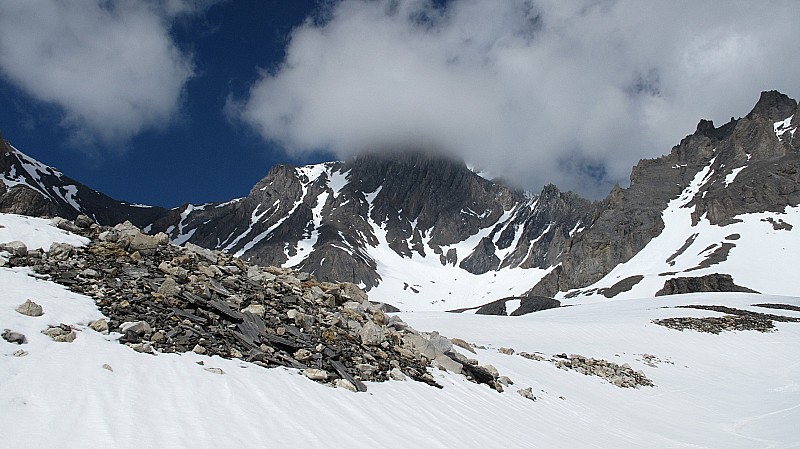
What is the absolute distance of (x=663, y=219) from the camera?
12750cm

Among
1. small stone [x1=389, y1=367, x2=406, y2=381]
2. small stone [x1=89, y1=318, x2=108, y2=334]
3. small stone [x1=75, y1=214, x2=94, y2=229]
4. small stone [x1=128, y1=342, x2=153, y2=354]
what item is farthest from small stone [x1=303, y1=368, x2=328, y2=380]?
small stone [x1=75, y1=214, x2=94, y2=229]

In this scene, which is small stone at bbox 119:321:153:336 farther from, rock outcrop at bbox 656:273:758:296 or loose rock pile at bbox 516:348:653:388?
rock outcrop at bbox 656:273:758:296

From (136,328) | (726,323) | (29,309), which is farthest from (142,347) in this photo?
(726,323)

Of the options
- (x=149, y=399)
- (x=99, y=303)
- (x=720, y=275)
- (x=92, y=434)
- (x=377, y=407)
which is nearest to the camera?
(x=92, y=434)

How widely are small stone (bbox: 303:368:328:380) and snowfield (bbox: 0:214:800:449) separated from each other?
0.16 meters

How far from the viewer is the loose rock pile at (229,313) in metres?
7.78

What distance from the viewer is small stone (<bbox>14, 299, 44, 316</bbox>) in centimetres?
678

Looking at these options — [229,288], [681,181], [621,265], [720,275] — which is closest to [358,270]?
[621,265]

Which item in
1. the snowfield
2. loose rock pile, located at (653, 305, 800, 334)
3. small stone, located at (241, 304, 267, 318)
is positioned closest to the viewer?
the snowfield

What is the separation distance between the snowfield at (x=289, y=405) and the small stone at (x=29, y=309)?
133 mm

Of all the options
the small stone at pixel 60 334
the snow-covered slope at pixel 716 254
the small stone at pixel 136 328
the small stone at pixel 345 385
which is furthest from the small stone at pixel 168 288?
the snow-covered slope at pixel 716 254

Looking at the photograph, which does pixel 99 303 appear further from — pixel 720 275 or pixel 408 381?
pixel 720 275

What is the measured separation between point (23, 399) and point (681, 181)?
165555 millimetres

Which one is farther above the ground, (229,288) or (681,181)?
(681,181)
